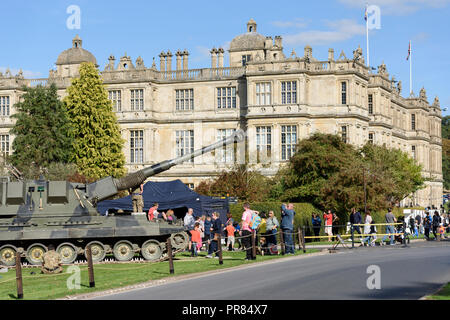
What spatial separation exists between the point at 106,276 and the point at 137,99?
41660 mm

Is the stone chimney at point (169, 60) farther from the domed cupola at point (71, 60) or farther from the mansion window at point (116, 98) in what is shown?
the domed cupola at point (71, 60)

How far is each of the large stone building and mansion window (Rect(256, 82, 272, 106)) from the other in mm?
74

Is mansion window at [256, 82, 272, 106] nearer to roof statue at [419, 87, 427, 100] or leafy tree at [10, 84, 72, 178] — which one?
leafy tree at [10, 84, 72, 178]

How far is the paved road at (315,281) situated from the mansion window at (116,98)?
1553 inches

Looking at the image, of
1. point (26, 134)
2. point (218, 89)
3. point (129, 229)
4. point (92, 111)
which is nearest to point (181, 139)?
point (218, 89)

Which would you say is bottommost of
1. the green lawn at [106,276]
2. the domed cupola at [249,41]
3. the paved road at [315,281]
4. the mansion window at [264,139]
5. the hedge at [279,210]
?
the green lawn at [106,276]

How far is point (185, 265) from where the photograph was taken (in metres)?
24.1

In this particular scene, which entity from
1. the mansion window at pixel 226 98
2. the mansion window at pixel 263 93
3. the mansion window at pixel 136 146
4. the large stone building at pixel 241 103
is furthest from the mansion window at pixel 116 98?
the mansion window at pixel 263 93

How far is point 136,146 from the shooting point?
203 ft

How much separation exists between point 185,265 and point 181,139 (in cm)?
3785

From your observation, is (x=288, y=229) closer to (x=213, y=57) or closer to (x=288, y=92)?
(x=288, y=92)

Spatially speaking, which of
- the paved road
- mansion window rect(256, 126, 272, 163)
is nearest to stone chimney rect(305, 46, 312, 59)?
mansion window rect(256, 126, 272, 163)

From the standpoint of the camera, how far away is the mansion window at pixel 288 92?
5712cm
